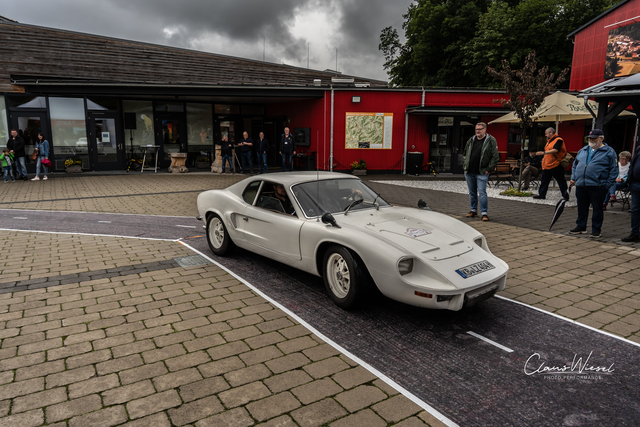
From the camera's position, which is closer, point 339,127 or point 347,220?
point 347,220

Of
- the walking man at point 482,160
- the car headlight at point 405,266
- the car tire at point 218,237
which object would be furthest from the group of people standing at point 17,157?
the car headlight at point 405,266

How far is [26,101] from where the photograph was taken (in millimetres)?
17641

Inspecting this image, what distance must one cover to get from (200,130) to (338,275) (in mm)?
18604

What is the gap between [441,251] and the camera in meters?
3.86

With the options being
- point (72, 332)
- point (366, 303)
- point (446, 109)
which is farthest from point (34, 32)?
point (366, 303)

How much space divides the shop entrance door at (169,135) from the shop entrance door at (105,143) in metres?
1.76

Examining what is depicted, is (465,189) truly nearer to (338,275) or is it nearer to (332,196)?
(332,196)

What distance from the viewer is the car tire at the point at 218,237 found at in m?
5.77

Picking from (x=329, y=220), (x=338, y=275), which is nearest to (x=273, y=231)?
(x=329, y=220)

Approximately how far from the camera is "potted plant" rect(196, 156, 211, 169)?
2089 cm

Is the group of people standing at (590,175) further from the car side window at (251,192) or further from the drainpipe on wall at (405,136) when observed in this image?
the drainpipe on wall at (405,136)

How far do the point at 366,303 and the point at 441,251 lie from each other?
0.87 metres

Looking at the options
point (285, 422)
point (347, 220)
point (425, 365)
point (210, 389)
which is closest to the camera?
point (285, 422)

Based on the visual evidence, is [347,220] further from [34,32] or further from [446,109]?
[34,32]
